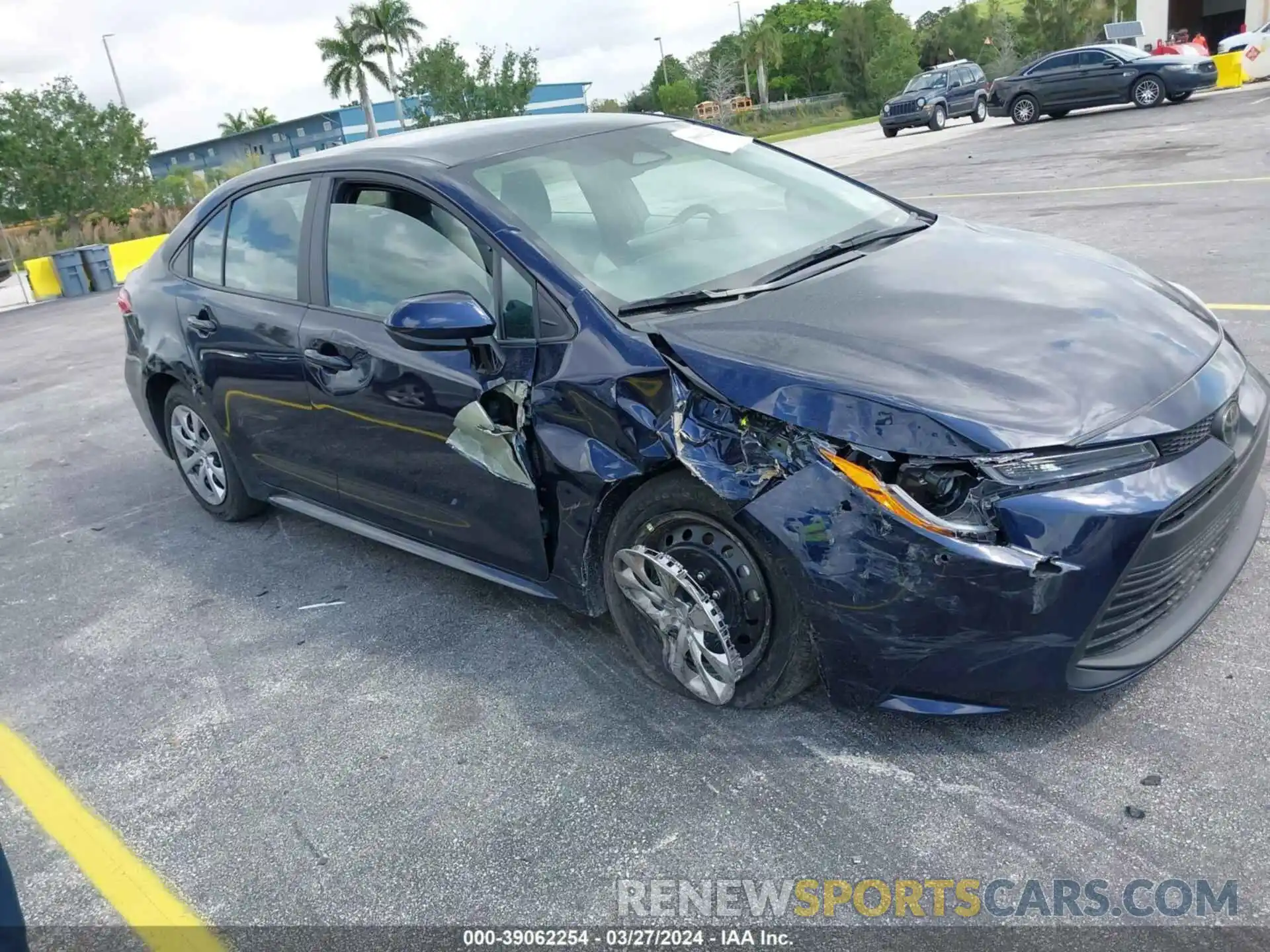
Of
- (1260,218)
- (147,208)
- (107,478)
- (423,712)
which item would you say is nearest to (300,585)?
(423,712)

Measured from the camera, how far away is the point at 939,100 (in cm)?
2664

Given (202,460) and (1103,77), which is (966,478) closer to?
(202,460)

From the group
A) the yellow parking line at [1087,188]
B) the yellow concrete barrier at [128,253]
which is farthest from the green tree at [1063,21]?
the yellow parking line at [1087,188]

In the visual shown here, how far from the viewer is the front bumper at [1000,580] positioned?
7.91 feet

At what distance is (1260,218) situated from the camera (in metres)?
8.93

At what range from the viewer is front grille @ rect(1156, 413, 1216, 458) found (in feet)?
8.37

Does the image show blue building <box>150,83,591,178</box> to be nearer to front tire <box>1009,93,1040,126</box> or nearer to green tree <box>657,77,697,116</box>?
green tree <box>657,77,697,116</box>

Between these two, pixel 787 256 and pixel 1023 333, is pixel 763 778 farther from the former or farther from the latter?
pixel 787 256

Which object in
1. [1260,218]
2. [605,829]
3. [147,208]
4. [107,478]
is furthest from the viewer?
[147,208]

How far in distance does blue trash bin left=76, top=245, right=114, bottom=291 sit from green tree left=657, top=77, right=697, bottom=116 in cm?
6178

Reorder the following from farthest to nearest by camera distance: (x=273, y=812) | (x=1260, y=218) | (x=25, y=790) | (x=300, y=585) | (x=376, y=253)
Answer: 1. (x=1260, y=218)
2. (x=300, y=585)
3. (x=376, y=253)
4. (x=25, y=790)
5. (x=273, y=812)

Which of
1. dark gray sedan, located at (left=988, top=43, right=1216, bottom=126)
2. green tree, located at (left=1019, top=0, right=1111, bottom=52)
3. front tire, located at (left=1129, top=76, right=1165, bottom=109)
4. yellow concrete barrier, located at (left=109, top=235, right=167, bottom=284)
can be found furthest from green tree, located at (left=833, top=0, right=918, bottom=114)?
yellow concrete barrier, located at (left=109, top=235, right=167, bottom=284)

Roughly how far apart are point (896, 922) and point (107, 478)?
584cm

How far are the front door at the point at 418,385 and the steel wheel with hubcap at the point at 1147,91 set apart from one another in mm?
23217
